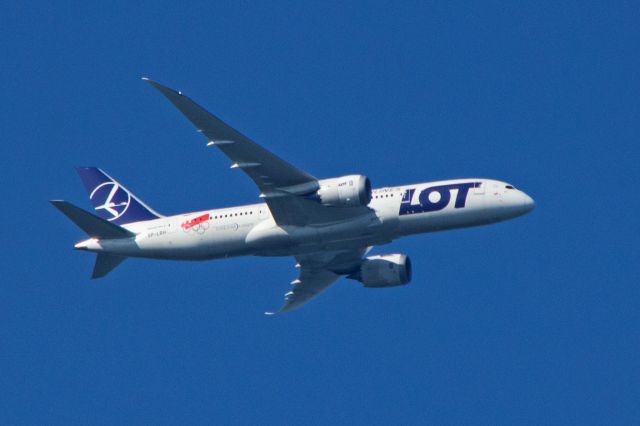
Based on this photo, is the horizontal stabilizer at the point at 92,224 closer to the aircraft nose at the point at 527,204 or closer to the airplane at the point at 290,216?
the airplane at the point at 290,216

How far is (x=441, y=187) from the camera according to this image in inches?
2623

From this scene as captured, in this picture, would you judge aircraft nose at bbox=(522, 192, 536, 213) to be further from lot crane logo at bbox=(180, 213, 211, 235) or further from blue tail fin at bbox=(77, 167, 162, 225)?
blue tail fin at bbox=(77, 167, 162, 225)

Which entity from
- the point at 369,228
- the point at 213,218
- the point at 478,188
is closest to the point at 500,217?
the point at 478,188

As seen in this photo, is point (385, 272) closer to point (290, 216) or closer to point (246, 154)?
point (290, 216)

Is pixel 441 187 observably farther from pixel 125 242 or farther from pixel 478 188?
pixel 125 242

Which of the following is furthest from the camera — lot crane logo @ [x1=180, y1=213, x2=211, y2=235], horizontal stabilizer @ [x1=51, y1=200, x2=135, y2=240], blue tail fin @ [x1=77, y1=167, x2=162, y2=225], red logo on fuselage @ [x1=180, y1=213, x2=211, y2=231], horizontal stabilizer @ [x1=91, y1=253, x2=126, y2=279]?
blue tail fin @ [x1=77, y1=167, x2=162, y2=225]

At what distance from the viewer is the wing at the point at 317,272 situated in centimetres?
7294

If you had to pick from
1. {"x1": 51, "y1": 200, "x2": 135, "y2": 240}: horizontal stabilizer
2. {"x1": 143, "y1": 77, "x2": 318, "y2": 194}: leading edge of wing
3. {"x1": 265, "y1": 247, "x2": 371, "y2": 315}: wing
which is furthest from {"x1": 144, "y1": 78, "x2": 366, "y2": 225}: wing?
{"x1": 51, "y1": 200, "x2": 135, "y2": 240}: horizontal stabilizer

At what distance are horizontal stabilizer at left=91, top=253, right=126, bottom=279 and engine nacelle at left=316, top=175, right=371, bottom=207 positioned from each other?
12815 millimetres

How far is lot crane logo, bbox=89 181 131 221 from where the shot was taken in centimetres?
7344

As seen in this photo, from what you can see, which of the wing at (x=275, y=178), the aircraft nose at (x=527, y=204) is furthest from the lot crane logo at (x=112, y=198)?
the aircraft nose at (x=527, y=204)

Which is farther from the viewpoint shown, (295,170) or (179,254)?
(179,254)

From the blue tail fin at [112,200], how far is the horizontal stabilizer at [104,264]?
2964 millimetres

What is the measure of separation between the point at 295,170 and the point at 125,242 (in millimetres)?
11212
